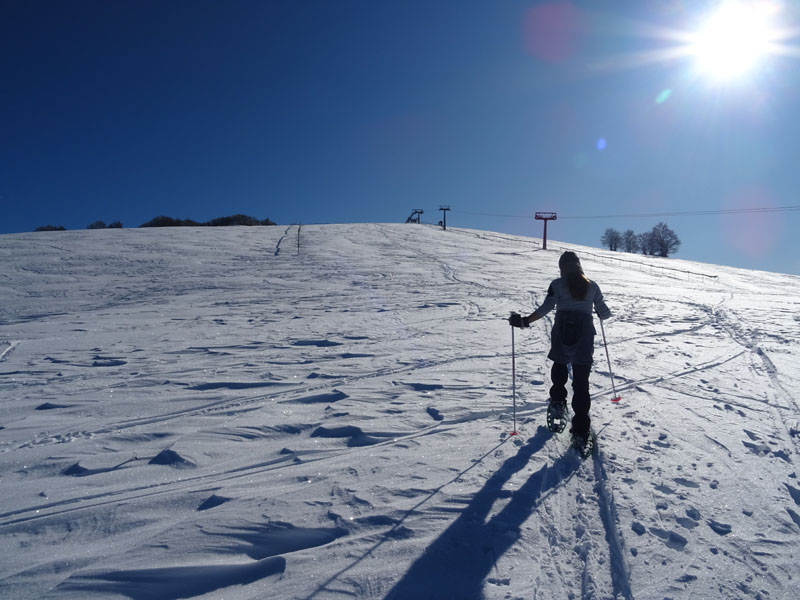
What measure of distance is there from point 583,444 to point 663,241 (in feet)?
254

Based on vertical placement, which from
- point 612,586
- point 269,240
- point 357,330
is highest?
point 269,240

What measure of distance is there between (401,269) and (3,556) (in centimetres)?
1803

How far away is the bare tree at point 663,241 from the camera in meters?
68.1

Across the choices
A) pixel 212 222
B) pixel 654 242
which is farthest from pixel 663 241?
pixel 212 222

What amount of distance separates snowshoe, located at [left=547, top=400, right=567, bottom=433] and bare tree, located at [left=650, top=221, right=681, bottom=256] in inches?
2983

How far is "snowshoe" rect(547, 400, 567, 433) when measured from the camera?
454 cm

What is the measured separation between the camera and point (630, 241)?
7712cm

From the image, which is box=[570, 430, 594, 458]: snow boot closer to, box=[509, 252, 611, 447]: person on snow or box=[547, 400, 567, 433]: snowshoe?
box=[509, 252, 611, 447]: person on snow

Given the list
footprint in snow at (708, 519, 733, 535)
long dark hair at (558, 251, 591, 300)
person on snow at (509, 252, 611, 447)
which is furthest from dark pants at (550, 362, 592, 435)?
footprint in snow at (708, 519, 733, 535)

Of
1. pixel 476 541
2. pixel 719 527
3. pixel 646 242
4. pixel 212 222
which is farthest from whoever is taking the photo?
pixel 646 242

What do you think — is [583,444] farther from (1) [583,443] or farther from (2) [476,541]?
(2) [476,541]

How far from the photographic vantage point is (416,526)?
3.13 m

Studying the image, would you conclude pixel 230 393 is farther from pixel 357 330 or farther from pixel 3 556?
pixel 357 330

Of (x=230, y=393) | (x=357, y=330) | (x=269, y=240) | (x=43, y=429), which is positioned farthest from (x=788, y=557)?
(x=269, y=240)
